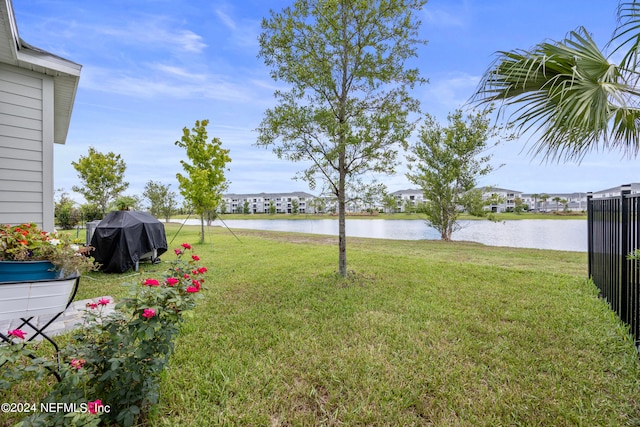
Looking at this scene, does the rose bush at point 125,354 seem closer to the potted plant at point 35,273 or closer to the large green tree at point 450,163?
the potted plant at point 35,273

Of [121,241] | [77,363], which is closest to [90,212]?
[121,241]

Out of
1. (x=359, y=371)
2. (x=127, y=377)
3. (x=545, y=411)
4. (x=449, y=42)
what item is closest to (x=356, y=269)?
(x=359, y=371)

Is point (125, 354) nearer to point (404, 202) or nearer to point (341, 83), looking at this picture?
point (341, 83)

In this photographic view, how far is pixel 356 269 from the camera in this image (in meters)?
6.05

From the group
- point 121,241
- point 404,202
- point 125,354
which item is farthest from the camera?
point 404,202

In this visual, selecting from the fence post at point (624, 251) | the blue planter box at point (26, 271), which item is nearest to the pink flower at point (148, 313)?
the blue planter box at point (26, 271)

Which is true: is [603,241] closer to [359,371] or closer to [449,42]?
[359,371]

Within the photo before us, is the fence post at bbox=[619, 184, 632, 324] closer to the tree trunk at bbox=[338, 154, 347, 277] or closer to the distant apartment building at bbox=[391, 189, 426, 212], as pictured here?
the distant apartment building at bbox=[391, 189, 426, 212]

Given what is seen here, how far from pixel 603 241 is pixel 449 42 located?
16.7 ft

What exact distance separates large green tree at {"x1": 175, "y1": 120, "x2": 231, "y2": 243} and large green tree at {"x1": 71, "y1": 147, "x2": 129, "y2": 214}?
8.39m

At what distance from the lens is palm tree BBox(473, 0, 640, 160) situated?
2.76 m

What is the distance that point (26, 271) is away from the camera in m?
2.20

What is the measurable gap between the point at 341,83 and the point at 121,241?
534 centimetres

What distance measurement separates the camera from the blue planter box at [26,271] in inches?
84.7
